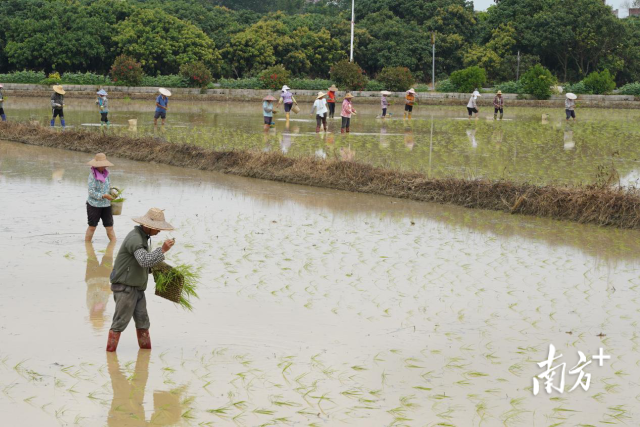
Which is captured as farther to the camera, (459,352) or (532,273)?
(532,273)

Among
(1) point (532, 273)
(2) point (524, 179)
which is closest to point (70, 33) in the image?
(2) point (524, 179)

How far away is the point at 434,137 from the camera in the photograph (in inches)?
864

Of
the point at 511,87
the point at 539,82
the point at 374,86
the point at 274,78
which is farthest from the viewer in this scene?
the point at 374,86

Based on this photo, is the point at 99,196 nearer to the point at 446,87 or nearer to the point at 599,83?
the point at 446,87

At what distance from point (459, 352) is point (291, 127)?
18706 millimetres

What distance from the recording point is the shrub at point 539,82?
40781mm

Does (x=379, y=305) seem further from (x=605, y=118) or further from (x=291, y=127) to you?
(x=605, y=118)

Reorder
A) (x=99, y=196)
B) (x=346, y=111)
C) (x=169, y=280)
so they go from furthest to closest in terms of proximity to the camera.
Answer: (x=346, y=111), (x=99, y=196), (x=169, y=280)

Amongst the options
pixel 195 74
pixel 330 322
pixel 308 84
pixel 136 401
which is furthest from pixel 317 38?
pixel 136 401

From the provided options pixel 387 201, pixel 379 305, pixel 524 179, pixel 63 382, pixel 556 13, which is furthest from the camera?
pixel 556 13

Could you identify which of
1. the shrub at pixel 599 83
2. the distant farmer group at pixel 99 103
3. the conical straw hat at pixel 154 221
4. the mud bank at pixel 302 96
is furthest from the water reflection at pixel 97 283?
the shrub at pixel 599 83

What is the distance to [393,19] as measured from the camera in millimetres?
51969

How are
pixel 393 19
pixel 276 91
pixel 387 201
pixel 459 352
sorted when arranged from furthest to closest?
pixel 393 19
pixel 276 91
pixel 387 201
pixel 459 352

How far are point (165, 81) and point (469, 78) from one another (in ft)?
50.3
